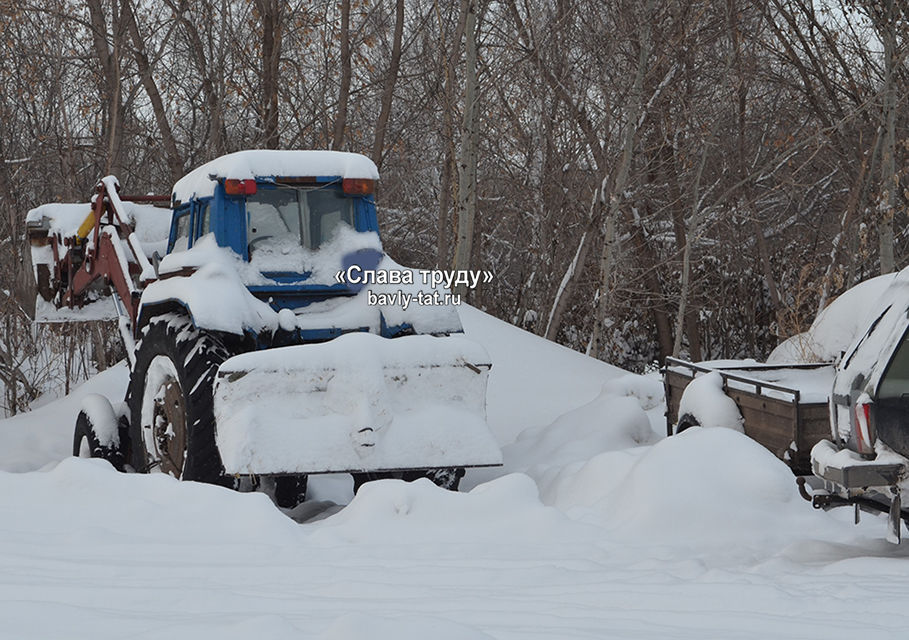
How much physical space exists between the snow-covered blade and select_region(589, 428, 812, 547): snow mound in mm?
1058

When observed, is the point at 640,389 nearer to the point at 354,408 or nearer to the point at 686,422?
the point at 686,422

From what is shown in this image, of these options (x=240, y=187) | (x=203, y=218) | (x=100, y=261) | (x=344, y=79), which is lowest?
(x=100, y=261)

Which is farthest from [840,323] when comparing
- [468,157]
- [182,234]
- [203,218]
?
[468,157]

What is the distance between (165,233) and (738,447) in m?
5.16

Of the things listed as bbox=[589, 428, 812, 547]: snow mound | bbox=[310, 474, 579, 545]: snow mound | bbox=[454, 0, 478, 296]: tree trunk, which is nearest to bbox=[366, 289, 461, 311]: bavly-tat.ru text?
bbox=[310, 474, 579, 545]: snow mound

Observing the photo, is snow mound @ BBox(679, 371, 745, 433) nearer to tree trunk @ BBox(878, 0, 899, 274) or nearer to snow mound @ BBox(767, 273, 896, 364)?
snow mound @ BBox(767, 273, 896, 364)

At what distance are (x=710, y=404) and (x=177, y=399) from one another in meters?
3.65

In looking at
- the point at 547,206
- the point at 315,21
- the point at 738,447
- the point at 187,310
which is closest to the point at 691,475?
the point at 738,447

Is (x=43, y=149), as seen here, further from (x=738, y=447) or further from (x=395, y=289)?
(x=738, y=447)

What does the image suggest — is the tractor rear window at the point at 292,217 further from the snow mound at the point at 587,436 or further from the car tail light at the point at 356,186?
the snow mound at the point at 587,436

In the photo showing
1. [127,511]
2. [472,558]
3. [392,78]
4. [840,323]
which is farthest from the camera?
[392,78]

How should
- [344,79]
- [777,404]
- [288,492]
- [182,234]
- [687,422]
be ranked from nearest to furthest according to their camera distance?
1. [777,404]
2. [687,422]
3. [288,492]
4. [182,234]
5. [344,79]

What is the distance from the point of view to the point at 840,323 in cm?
909

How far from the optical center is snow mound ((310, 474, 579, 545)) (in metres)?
5.26
